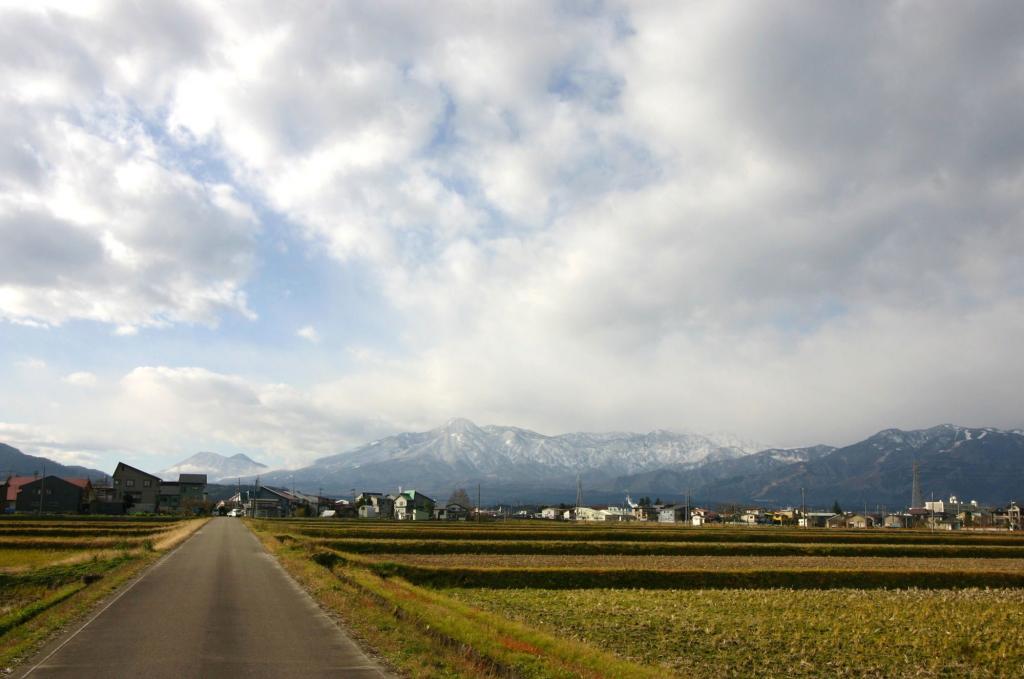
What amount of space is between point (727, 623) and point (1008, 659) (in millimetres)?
8238

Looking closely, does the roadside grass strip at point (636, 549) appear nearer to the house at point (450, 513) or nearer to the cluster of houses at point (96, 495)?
the cluster of houses at point (96, 495)

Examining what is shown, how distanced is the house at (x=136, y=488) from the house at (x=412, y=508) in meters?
54.9

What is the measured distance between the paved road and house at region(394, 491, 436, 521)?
490ft

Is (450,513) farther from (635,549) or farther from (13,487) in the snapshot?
(635,549)

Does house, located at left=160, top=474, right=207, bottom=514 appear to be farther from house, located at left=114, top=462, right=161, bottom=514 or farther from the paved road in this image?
the paved road

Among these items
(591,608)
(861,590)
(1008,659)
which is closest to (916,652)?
(1008,659)

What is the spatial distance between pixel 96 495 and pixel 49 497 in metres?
14.4

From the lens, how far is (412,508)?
18025 centimetres

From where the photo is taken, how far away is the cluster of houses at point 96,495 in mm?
128875

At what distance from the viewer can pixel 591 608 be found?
93.6ft

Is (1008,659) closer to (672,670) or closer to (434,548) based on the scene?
(672,670)

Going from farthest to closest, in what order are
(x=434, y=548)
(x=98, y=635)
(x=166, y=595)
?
(x=434, y=548) → (x=166, y=595) → (x=98, y=635)

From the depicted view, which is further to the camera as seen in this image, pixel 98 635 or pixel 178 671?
pixel 98 635

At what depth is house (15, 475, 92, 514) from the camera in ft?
420
